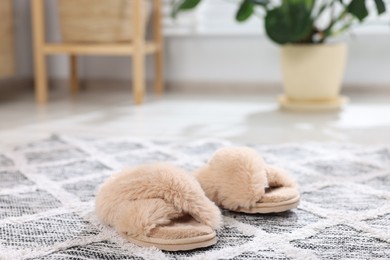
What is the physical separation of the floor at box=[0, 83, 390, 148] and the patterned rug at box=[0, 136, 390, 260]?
17cm

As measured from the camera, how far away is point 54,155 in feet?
4.68

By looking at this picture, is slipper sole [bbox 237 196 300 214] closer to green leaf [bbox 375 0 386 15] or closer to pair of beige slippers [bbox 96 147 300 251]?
pair of beige slippers [bbox 96 147 300 251]

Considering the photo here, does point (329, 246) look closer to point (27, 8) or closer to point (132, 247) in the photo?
point (132, 247)

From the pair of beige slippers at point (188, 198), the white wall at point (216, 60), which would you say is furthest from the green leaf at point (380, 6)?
the white wall at point (216, 60)

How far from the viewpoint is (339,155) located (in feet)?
4.71

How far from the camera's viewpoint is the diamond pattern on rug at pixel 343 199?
1.05 metres

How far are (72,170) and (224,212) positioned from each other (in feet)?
1.39

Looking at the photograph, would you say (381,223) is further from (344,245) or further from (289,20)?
(289,20)

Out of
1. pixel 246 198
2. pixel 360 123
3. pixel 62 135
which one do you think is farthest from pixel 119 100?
pixel 246 198

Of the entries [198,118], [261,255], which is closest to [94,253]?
[261,255]

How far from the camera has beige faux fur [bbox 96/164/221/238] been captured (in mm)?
854

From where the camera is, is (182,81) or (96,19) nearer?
(96,19)

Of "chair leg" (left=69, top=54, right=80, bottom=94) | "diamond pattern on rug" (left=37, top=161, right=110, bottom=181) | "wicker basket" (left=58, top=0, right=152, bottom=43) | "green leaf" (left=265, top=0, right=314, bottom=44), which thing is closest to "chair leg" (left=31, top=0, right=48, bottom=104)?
"wicker basket" (left=58, top=0, right=152, bottom=43)

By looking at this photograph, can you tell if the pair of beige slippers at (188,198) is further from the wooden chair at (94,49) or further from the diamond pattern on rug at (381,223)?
the wooden chair at (94,49)
